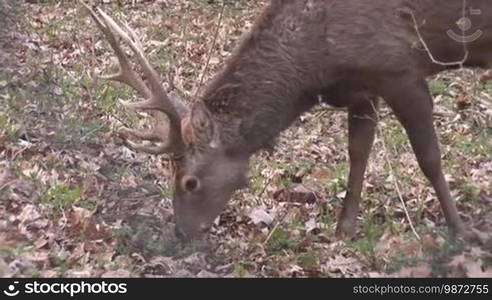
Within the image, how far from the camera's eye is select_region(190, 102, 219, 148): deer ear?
7.73m

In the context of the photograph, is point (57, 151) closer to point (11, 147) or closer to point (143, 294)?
point (11, 147)

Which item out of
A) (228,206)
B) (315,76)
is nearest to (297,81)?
(315,76)

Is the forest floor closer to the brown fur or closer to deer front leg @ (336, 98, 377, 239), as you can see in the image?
deer front leg @ (336, 98, 377, 239)

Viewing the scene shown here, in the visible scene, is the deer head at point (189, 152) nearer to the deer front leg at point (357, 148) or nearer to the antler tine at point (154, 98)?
the antler tine at point (154, 98)

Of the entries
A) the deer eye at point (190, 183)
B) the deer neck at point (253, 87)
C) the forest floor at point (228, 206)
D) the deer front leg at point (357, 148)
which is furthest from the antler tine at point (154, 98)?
the deer front leg at point (357, 148)

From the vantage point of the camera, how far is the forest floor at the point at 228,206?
7.02 metres

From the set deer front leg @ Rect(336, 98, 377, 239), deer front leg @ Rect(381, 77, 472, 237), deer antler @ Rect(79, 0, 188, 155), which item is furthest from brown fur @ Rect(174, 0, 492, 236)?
deer front leg @ Rect(336, 98, 377, 239)

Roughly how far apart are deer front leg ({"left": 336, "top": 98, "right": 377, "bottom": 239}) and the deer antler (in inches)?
56.1

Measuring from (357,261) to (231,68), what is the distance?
5.72ft

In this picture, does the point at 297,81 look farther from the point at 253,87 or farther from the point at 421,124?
the point at 421,124

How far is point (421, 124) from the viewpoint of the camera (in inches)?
304

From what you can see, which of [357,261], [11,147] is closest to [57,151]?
[11,147]

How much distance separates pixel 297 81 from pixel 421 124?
961 millimetres

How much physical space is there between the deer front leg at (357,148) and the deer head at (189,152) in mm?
945
